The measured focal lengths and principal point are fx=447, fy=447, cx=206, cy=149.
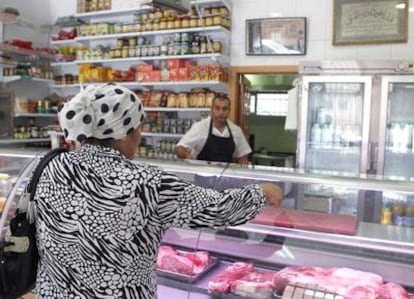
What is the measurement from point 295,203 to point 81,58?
14.4 ft

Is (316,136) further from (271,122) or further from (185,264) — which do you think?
(271,122)

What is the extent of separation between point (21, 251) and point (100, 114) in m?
0.47

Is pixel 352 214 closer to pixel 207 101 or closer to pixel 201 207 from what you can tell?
pixel 201 207

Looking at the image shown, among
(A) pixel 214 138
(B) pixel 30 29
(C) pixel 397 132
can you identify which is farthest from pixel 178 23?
(C) pixel 397 132

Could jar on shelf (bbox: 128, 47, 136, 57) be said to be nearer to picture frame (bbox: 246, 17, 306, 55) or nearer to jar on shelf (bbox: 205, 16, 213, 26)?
jar on shelf (bbox: 205, 16, 213, 26)

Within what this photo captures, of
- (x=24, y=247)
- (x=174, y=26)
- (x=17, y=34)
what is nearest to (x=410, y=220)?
(x=24, y=247)

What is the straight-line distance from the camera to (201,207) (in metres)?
1.14

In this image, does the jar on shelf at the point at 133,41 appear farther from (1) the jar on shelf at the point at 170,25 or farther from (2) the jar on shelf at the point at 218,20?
(2) the jar on shelf at the point at 218,20

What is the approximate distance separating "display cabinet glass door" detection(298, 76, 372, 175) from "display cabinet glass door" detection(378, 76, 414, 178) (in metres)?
0.14

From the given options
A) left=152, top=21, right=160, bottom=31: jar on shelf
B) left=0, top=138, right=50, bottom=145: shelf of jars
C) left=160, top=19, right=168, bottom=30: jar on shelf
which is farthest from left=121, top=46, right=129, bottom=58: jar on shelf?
left=0, top=138, right=50, bottom=145: shelf of jars

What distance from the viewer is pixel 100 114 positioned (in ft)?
3.73

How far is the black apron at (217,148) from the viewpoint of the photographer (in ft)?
12.6

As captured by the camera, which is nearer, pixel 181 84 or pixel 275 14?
pixel 275 14

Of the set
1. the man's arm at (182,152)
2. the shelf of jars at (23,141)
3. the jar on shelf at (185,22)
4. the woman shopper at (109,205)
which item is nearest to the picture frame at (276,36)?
the jar on shelf at (185,22)
